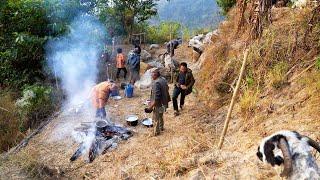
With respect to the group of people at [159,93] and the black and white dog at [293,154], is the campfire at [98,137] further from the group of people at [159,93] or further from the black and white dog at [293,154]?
the black and white dog at [293,154]

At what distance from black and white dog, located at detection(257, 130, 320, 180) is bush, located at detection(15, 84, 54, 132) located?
8167mm

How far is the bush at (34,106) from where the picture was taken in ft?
36.2

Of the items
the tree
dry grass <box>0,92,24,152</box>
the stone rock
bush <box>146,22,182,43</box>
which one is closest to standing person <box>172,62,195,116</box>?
dry grass <box>0,92,24,152</box>

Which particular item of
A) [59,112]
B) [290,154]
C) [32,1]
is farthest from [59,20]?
[290,154]

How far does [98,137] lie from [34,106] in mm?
3539

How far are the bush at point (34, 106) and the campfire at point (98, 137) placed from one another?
8.40ft

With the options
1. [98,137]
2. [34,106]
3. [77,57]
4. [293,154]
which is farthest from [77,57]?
[293,154]

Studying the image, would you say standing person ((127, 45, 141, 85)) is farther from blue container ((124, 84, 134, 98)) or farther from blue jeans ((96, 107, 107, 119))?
blue jeans ((96, 107, 107, 119))

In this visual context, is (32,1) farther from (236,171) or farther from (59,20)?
(236,171)

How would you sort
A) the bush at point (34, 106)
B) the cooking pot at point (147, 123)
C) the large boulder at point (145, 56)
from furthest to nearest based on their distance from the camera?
1. the large boulder at point (145, 56)
2. the bush at point (34, 106)
3. the cooking pot at point (147, 123)

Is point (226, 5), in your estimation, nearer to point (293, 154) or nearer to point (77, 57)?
point (77, 57)

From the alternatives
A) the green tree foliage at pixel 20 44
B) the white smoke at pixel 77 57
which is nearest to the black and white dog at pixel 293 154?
the white smoke at pixel 77 57

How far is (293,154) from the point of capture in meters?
4.04

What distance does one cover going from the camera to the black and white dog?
3.95m
